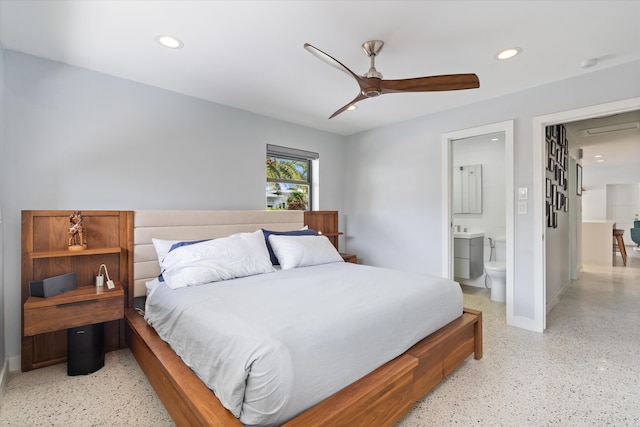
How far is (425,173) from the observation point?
399cm

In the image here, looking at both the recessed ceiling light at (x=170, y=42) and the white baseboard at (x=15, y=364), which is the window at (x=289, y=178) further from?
the white baseboard at (x=15, y=364)

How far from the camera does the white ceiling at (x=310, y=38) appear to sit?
1877 mm

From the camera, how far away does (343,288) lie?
213cm

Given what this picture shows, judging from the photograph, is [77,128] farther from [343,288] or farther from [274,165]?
[343,288]

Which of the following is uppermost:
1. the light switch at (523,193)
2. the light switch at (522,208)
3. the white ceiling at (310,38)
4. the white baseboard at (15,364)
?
the white ceiling at (310,38)

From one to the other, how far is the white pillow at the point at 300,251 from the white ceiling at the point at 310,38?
1555 mm

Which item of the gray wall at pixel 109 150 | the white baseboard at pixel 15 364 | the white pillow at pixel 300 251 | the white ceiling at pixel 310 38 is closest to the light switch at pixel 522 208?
the white ceiling at pixel 310 38

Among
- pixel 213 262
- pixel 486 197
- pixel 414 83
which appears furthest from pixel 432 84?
pixel 486 197

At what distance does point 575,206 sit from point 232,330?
6.19m

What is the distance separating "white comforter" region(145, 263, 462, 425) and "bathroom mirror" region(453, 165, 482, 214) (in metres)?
2.93

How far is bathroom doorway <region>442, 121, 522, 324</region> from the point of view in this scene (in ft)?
10.6

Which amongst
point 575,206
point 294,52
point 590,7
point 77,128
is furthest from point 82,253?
point 575,206

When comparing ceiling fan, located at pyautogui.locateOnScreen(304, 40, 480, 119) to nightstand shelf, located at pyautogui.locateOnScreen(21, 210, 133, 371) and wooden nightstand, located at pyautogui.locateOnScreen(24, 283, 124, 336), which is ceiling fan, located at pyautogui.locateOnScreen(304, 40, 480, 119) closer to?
nightstand shelf, located at pyautogui.locateOnScreen(21, 210, 133, 371)

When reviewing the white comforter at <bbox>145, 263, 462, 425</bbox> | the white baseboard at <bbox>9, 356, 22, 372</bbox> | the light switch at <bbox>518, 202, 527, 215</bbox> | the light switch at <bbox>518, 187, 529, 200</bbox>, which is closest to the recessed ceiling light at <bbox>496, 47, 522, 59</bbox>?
the light switch at <bbox>518, 187, 529, 200</bbox>
